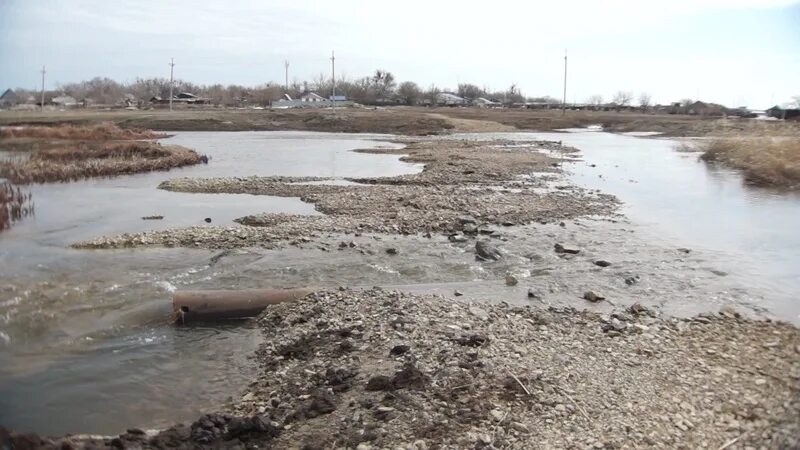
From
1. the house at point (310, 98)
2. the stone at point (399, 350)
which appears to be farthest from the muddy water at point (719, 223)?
the house at point (310, 98)

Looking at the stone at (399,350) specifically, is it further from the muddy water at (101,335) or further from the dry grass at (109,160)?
the dry grass at (109,160)

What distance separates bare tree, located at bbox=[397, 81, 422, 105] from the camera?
13431 cm

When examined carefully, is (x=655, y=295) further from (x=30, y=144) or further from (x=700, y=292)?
(x=30, y=144)

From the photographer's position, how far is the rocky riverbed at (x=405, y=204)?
14.5 metres

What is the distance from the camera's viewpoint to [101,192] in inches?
864

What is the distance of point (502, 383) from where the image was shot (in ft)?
20.2

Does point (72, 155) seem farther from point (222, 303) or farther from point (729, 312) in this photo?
point (729, 312)

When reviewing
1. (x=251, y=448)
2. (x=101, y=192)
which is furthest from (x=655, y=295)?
(x=101, y=192)

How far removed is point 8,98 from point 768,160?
103ft

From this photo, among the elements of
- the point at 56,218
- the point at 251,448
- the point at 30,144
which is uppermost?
the point at 30,144

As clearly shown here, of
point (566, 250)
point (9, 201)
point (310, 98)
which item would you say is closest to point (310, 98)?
point (310, 98)

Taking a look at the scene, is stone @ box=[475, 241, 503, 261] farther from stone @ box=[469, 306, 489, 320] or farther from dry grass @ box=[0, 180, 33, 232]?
dry grass @ box=[0, 180, 33, 232]

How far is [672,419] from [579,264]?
7061 millimetres

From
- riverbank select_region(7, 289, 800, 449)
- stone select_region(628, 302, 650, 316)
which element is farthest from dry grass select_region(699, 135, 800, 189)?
riverbank select_region(7, 289, 800, 449)
